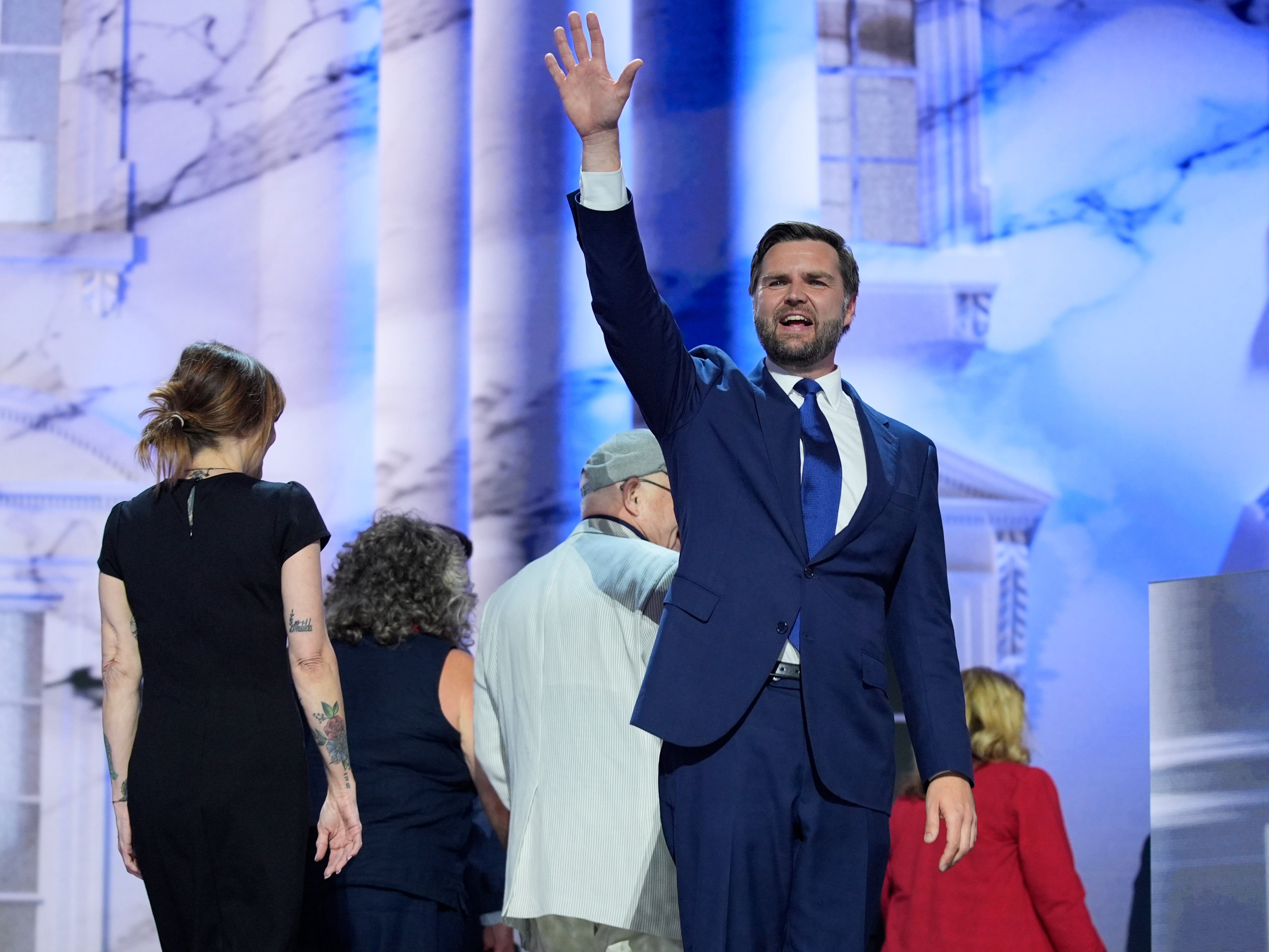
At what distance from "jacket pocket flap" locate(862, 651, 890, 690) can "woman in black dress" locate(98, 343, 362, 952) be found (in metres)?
0.92

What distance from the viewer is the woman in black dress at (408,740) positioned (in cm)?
268

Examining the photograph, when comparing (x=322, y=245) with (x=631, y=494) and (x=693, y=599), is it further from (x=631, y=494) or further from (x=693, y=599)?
(x=693, y=599)

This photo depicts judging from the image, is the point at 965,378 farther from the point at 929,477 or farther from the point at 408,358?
the point at 929,477

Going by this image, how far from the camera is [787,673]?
1.93m

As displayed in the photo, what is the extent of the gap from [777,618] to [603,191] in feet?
2.11

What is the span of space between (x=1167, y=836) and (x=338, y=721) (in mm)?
1662

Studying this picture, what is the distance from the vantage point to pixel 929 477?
2166mm

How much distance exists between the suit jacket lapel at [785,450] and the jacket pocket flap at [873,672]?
6.9 inches

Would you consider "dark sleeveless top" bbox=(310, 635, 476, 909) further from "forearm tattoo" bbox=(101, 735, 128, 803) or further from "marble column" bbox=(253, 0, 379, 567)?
"marble column" bbox=(253, 0, 379, 567)

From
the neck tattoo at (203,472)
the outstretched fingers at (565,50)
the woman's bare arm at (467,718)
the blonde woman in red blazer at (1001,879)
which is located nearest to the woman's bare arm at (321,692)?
the neck tattoo at (203,472)

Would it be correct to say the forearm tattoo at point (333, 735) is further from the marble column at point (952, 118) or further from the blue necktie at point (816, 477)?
the marble column at point (952, 118)

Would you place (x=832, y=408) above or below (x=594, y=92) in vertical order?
below

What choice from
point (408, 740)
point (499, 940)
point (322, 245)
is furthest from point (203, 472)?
point (322, 245)

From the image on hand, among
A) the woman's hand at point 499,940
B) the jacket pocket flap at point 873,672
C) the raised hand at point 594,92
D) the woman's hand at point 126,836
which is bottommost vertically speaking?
the woman's hand at point 499,940
